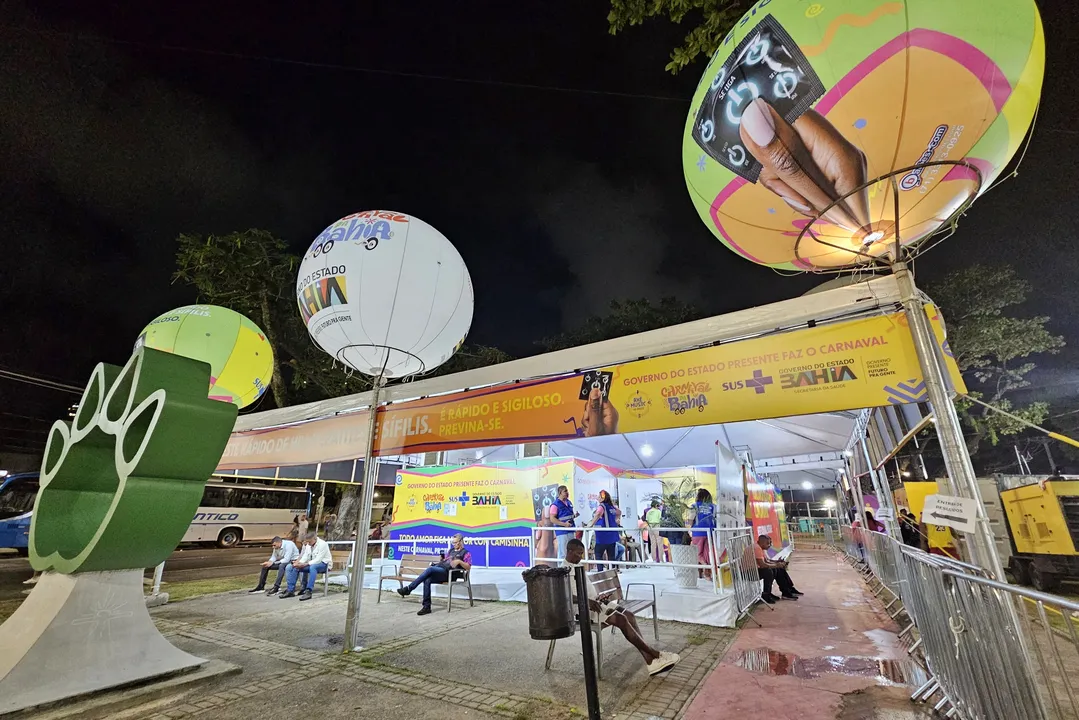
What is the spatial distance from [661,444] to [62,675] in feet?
33.3

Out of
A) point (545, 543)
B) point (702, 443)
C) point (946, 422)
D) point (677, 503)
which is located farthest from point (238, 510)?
point (946, 422)

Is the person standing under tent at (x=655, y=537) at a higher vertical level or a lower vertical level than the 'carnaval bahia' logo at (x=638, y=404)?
lower

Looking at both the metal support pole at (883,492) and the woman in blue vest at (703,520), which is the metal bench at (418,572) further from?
the metal support pole at (883,492)

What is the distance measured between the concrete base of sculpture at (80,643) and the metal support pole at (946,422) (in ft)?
21.1

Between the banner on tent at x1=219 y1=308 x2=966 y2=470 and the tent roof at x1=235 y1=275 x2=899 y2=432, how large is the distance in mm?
88

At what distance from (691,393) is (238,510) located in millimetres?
25222

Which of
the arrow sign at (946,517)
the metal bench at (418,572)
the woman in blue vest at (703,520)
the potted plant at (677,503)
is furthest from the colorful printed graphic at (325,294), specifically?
the potted plant at (677,503)

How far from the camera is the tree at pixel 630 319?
20.3m

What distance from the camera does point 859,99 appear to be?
2.26 meters

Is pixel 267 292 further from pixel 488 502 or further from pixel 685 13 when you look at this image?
pixel 685 13

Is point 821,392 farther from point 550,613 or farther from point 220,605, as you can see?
point 220,605

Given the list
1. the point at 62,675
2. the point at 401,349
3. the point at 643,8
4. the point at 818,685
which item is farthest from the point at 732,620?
the point at 643,8

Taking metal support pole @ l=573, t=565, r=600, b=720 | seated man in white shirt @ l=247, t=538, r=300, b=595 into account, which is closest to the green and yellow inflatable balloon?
seated man in white shirt @ l=247, t=538, r=300, b=595

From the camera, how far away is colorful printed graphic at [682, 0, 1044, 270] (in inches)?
82.9
